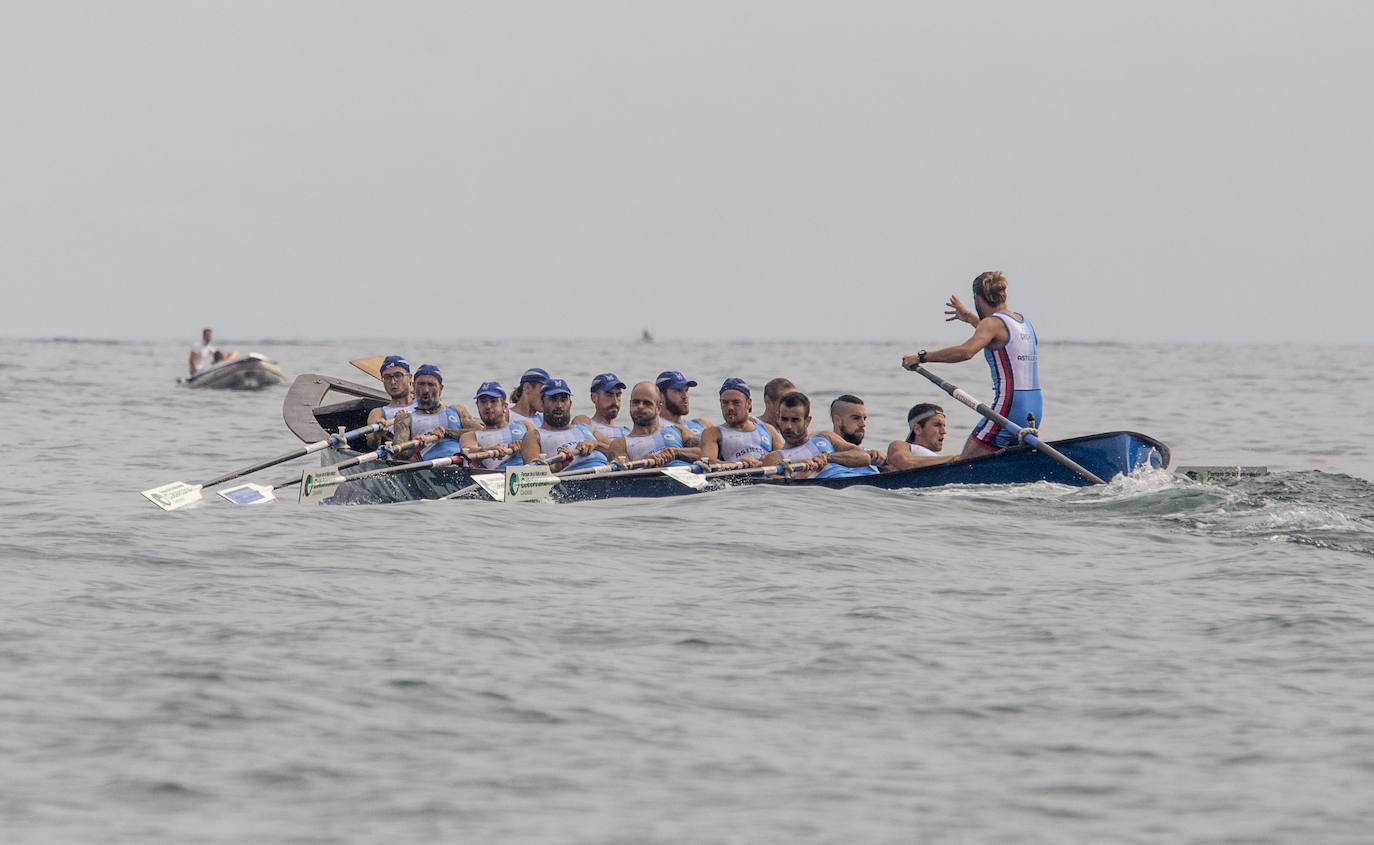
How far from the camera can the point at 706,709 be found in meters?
6.98

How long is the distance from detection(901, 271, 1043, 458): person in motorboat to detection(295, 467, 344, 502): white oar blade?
6.19 m

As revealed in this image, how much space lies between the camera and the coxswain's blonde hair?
535 inches

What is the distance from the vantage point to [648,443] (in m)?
15.1

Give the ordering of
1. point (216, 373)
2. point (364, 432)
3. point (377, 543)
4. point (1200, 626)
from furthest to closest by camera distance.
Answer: point (216, 373), point (364, 432), point (377, 543), point (1200, 626)

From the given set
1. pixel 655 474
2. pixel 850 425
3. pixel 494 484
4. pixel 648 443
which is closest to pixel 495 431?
pixel 494 484

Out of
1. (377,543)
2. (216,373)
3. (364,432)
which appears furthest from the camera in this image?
(216,373)

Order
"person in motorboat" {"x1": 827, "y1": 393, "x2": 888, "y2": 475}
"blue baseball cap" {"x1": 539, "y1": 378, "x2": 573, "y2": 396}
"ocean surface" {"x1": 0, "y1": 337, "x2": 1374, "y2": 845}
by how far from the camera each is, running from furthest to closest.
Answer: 1. "blue baseball cap" {"x1": 539, "y1": 378, "x2": 573, "y2": 396}
2. "person in motorboat" {"x1": 827, "y1": 393, "x2": 888, "y2": 475}
3. "ocean surface" {"x1": 0, "y1": 337, "x2": 1374, "y2": 845}

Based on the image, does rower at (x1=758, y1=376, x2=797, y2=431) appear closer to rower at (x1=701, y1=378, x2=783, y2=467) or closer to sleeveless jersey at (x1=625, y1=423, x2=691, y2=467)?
rower at (x1=701, y1=378, x2=783, y2=467)

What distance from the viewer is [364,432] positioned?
54.5 ft

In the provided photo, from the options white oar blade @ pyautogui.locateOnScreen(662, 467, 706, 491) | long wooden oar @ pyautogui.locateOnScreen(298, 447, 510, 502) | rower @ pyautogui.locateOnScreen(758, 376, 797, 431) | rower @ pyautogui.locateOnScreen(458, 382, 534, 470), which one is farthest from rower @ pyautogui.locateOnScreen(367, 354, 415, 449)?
rower @ pyautogui.locateOnScreen(758, 376, 797, 431)

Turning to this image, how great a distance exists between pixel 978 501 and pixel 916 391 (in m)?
33.9

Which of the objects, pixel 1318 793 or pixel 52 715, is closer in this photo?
pixel 1318 793

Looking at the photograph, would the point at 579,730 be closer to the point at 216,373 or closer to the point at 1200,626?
the point at 1200,626

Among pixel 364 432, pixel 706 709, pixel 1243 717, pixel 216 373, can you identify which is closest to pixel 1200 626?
pixel 1243 717
